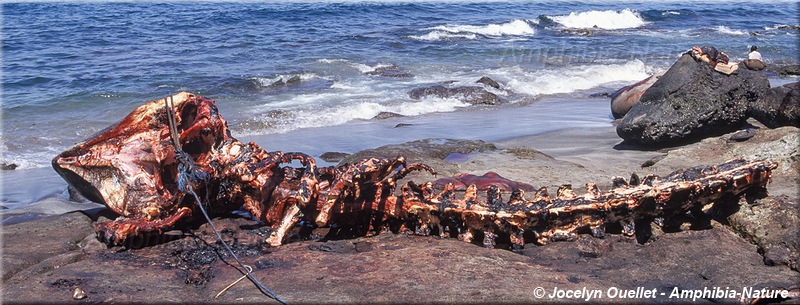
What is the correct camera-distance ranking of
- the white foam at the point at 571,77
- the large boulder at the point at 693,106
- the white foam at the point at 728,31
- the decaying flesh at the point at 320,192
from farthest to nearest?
the white foam at the point at 728,31 < the white foam at the point at 571,77 < the large boulder at the point at 693,106 < the decaying flesh at the point at 320,192

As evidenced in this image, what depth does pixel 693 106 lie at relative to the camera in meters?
7.03

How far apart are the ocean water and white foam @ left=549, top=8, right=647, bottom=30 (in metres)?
0.10

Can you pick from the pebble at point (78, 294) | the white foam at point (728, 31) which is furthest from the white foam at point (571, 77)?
the white foam at point (728, 31)

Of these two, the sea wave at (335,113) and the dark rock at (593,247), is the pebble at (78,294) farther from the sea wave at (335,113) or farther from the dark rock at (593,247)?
the sea wave at (335,113)

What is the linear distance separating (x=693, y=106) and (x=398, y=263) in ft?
16.5

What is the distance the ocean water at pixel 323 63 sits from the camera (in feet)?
31.7

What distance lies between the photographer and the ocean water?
31.7ft

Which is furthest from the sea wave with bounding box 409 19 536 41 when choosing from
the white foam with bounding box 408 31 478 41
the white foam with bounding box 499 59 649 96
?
the white foam with bounding box 499 59 649 96

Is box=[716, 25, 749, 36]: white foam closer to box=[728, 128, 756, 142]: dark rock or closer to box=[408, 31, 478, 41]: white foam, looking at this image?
box=[408, 31, 478, 41]: white foam

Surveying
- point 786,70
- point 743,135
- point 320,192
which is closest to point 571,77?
point 786,70

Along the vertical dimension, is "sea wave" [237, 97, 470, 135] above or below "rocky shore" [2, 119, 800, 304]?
below

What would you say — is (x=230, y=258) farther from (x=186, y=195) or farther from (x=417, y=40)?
(x=417, y=40)

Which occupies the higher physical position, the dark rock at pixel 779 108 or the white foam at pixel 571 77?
the dark rock at pixel 779 108

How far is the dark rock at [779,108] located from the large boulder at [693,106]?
0.29 ft
